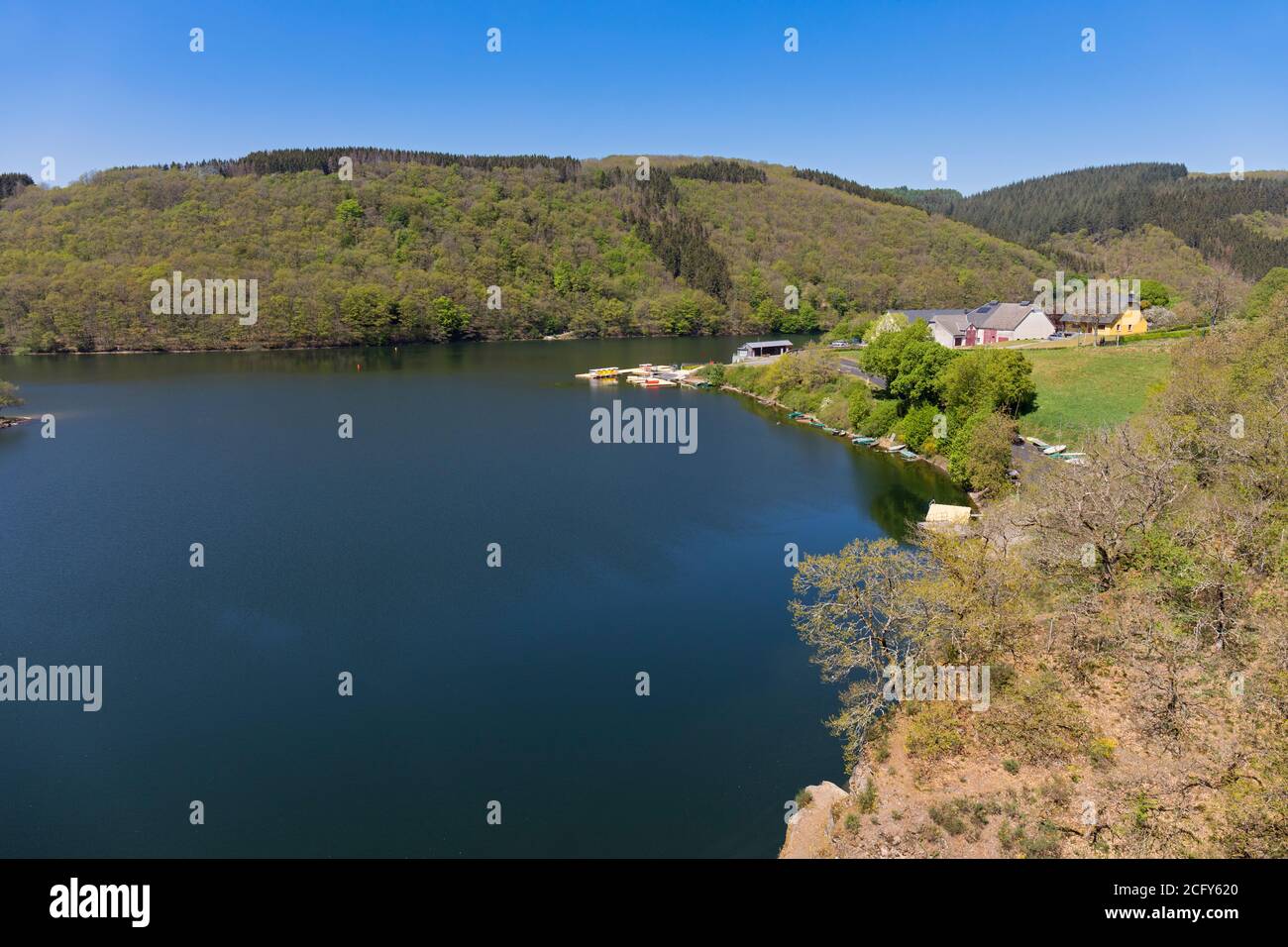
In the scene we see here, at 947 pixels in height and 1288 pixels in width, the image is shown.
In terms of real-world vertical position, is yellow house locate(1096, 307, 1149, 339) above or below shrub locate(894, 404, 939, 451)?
above

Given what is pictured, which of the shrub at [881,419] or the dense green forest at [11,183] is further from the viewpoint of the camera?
the dense green forest at [11,183]

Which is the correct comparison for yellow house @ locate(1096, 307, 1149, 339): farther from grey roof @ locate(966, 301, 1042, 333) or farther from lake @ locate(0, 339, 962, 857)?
lake @ locate(0, 339, 962, 857)

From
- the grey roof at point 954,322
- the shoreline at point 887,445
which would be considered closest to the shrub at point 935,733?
the shoreline at point 887,445

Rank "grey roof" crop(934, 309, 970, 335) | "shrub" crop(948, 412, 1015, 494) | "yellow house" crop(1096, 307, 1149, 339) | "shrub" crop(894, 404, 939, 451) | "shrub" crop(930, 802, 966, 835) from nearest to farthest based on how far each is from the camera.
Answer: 1. "shrub" crop(930, 802, 966, 835)
2. "shrub" crop(948, 412, 1015, 494)
3. "shrub" crop(894, 404, 939, 451)
4. "yellow house" crop(1096, 307, 1149, 339)
5. "grey roof" crop(934, 309, 970, 335)

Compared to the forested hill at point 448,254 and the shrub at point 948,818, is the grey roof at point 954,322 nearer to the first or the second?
the forested hill at point 448,254

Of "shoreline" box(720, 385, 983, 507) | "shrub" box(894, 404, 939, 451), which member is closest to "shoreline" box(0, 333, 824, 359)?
"shoreline" box(720, 385, 983, 507)
